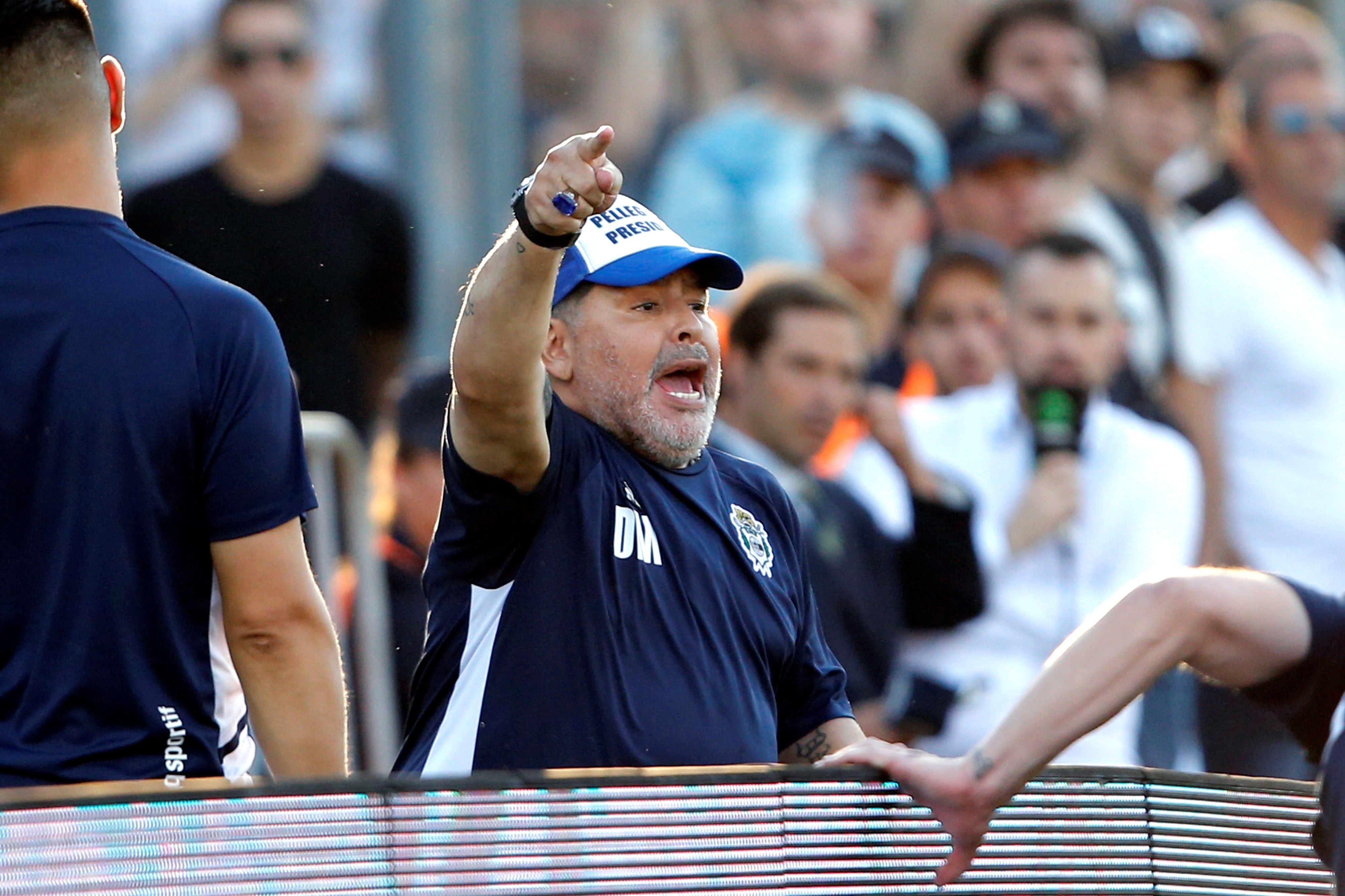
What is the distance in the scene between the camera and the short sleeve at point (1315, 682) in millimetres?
3328

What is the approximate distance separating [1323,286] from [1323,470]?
0.72 meters

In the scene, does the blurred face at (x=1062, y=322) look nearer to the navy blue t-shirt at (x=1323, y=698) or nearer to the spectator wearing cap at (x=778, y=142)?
the spectator wearing cap at (x=778, y=142)

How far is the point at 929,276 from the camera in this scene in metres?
7.64

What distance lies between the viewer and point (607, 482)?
3.77 meters

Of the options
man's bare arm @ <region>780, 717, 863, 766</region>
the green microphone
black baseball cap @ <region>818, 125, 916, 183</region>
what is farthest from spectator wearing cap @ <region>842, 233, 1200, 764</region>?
man's bare arm @ <region>780, 717, 863, 766</region>

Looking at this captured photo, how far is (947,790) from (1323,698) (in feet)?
2.22

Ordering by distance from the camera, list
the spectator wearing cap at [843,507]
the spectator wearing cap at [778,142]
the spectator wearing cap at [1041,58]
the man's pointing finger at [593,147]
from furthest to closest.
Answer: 1. the spectator wearing cap at [1041,58]
2. the spectator wearing cap at [778,142]
3. the spectator wearing cap at [843,507]
4. the man's pointing finger at [593,147]

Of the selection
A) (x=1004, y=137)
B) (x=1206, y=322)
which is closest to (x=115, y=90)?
(x=1206, y=322)

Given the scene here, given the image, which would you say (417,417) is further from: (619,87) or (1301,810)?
(1301,810)

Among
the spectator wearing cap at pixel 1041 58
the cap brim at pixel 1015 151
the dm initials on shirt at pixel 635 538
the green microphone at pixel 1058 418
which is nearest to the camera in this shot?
the dm initials on shirt at pixel 635 538

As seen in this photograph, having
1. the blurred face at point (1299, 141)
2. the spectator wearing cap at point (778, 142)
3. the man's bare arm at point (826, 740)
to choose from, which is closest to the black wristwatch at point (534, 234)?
the man's bare arm at point (826, 740)

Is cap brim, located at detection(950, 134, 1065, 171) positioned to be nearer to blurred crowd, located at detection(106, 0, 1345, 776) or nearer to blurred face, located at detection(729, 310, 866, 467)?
blurred crowd, located at detection(106, 0, 1345, 776)

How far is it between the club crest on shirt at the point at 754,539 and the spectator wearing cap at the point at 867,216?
397 cm

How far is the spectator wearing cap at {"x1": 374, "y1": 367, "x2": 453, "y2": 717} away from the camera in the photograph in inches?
250
